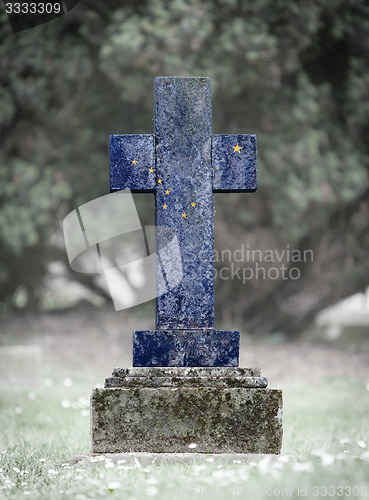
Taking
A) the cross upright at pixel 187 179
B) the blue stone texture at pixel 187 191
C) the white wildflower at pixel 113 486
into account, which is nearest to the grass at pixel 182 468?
the white wildflower at pixel 113 486

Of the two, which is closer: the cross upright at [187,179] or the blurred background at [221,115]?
the cross upright at [187,179]

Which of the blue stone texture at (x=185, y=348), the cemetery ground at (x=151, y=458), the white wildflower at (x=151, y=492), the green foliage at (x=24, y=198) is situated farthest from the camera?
the green foliage at (x=24, y=198)

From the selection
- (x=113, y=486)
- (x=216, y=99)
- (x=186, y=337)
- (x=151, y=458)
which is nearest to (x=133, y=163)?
(x=186, y=337)

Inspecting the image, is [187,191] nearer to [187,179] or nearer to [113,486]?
[187,179]

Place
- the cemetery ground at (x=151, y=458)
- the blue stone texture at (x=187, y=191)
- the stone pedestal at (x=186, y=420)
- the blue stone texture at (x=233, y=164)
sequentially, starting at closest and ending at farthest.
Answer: the cemetery ground at (x=151, y=458)
the stone pedestal at (x=186, y=420)
the blue stone texture at (x=187, y=191)
the blue stone texture at (x=233, y=164)

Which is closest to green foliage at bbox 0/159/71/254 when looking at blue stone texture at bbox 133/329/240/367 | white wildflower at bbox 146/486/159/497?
blue stone texture at bbox 133/329/240/367

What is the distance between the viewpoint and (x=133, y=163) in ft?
12.9

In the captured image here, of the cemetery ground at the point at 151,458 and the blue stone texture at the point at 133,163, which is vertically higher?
the blue stone texture at the point at 133,163

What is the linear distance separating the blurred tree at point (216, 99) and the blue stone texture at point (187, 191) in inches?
183

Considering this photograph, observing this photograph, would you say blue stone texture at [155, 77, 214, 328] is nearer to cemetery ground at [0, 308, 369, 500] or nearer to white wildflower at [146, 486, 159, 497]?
cemetery ground at [0, 308, 369, 500]

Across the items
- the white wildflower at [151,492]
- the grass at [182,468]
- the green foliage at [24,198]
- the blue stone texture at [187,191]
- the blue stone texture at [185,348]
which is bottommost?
the white wildflower at [151,492]

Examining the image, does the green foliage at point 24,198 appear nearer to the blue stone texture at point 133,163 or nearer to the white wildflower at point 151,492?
the blue stone texture at point 133,163

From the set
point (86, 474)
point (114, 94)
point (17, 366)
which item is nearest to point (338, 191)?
point (114, 94)

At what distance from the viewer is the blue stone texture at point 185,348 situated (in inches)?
147
